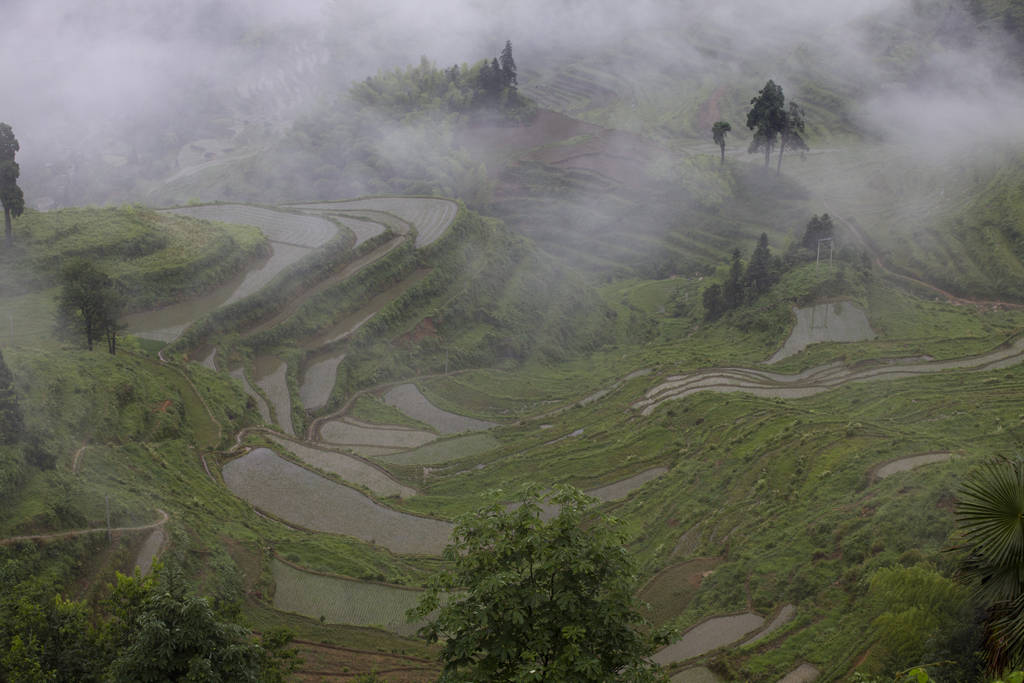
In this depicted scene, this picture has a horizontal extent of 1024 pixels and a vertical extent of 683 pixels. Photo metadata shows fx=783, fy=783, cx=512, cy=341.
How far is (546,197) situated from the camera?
8600cm

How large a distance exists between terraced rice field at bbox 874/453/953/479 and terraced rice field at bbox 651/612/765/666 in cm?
778

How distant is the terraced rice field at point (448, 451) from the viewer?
127ft

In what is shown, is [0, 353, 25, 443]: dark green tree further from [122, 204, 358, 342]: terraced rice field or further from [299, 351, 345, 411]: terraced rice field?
[299, 351, 345, 411]: terraced rice field

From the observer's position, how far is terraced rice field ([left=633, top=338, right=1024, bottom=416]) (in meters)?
40.8

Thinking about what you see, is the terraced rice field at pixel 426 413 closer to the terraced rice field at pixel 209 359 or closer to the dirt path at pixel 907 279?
the terraced rice field at pixel 209 359

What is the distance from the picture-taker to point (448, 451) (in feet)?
132

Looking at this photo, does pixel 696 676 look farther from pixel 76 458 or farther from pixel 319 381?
pixel 319 381

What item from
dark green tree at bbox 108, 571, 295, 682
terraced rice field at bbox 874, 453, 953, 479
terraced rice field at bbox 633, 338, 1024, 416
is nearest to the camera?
dark green tree at bbox 108, 571, 295, 682

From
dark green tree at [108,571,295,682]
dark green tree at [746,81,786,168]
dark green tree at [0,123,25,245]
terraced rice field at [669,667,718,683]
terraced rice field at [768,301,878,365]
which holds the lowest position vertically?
terraced rice field at [669,667,718,683]

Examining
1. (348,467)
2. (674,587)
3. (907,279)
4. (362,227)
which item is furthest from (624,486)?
(907,279)

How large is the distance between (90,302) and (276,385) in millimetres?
11396

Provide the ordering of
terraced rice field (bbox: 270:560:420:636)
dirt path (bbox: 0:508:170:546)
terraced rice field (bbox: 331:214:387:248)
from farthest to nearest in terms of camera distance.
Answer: terraced rice field (bbox: 331:214:387:248)
terraced rice field (bbox: 270:560:420:636)
dirt path (bbox: 0:508:170:546)

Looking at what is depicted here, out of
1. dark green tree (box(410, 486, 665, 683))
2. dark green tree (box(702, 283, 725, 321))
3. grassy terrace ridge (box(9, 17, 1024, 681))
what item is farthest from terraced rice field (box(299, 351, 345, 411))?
dark green tree (box(410, 486, 665, 683))

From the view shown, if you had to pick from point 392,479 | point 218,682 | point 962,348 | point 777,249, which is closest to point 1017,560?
point 218,682
